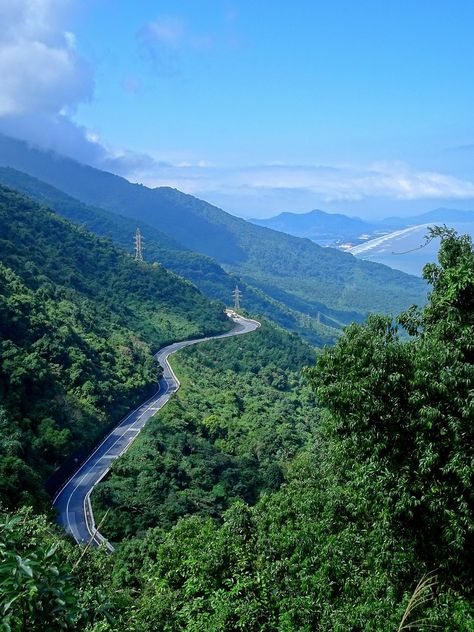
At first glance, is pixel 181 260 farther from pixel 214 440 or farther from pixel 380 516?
pixel 380 516

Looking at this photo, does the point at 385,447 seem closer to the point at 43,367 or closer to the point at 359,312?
the point at 43,367

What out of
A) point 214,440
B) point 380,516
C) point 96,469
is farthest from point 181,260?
point 380,516

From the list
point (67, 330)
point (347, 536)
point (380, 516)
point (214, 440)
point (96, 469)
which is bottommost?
point (96, 469)

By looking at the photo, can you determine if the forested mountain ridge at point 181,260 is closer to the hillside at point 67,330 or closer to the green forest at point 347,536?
the hillside at point 67,330

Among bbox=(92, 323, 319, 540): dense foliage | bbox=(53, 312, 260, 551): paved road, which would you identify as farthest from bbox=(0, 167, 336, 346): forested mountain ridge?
bbox=(53, 312, 260, 551): paved road

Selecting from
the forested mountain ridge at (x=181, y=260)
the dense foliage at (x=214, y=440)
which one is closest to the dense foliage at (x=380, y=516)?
the dense foliage at (x=214, y=440)

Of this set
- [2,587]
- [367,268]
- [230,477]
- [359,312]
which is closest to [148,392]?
[230,477]

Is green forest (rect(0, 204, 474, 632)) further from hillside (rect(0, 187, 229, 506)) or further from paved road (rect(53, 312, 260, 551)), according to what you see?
hillside (rect(0, 187, 229, 506))
